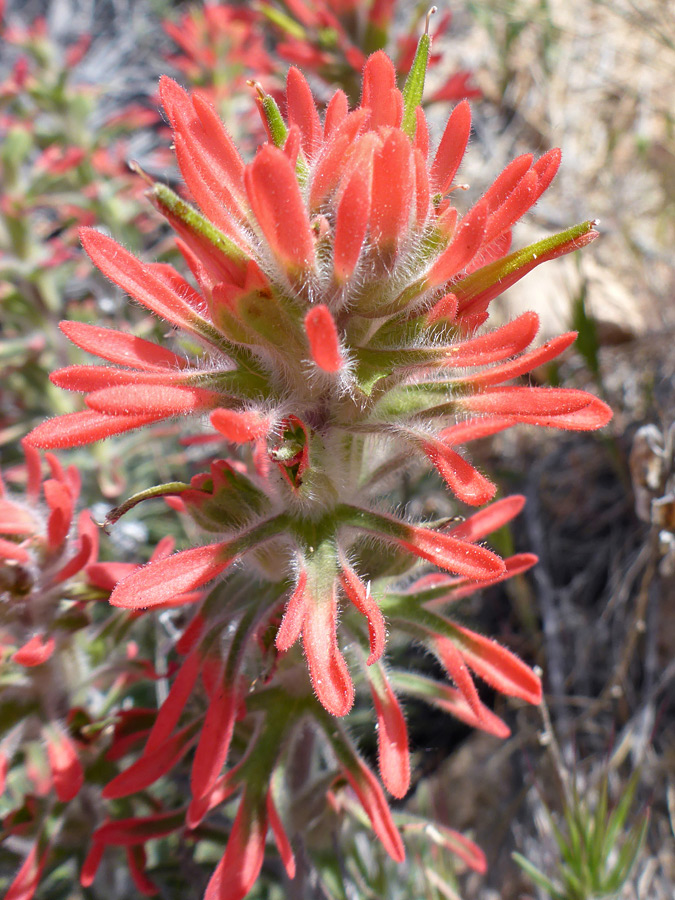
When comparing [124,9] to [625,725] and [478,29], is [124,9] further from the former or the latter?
[625,725]

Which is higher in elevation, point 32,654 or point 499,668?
point 32,654

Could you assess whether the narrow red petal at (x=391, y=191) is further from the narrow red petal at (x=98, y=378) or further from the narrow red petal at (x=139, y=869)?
the narrow red petal at (x=139, y=869)

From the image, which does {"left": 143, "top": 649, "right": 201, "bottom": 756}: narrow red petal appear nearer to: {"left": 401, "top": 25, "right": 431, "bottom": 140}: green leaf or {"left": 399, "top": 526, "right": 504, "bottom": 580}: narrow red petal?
{"left": 399, "top": 526, "right": 504, "bottom": 580}: narrow red petal

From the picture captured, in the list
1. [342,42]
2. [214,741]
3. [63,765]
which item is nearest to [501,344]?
[214,741]

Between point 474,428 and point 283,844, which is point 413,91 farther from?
point 283,844

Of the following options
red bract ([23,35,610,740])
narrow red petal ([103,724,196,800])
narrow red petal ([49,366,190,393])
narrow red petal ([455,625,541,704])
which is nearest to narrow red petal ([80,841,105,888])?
narrow red petal ([103,724,196,800])
